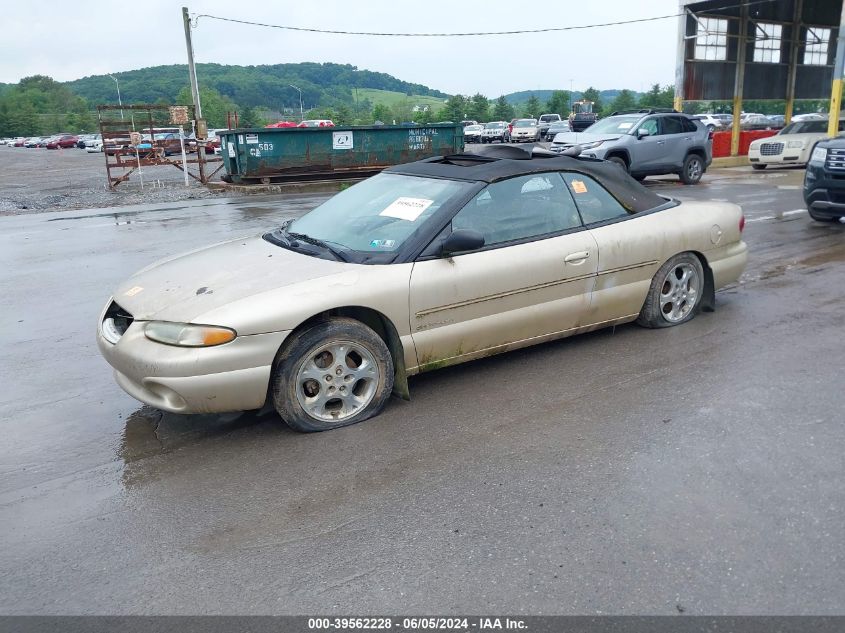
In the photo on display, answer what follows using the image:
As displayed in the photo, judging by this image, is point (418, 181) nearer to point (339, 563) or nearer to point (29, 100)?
point (339, 563)

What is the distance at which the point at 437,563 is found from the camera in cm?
284

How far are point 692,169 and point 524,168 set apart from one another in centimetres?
1505

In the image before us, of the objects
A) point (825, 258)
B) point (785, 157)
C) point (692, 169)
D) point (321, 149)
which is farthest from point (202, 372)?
point (785, 157)

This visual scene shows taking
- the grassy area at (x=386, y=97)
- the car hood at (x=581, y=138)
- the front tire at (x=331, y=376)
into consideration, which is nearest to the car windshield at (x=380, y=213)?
the front tire at (x=331, y=376)

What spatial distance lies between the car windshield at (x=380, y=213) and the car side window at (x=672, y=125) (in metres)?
14.4

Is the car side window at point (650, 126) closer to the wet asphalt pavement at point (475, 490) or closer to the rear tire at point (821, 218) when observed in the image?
the rear tire at point (821, 218)

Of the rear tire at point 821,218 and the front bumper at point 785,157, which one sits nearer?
the rear tire at point 821,218

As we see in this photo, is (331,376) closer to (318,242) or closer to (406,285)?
(406,285)

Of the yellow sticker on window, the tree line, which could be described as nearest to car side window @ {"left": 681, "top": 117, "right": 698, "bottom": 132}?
the yellow sticker on window

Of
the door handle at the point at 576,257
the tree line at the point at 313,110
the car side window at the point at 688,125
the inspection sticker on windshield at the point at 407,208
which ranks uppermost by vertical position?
the tree line at the point at 313,110

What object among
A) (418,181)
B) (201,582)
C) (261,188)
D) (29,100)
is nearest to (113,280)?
(418,181)

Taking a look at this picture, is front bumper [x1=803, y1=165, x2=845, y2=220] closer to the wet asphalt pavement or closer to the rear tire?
the rear tire

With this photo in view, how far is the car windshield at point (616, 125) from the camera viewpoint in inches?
692

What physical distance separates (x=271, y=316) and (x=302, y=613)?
1.71 metres
